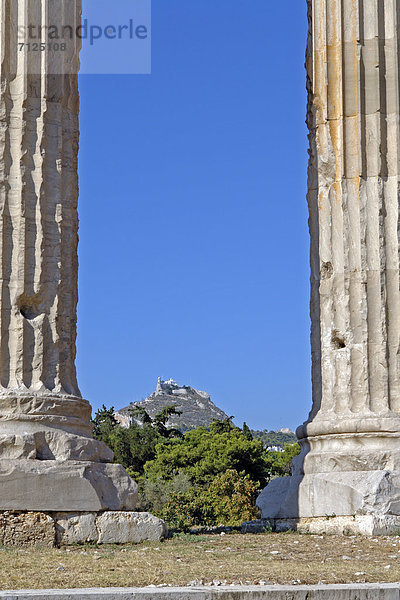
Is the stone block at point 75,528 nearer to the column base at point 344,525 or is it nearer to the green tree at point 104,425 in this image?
the column base at point 344,525

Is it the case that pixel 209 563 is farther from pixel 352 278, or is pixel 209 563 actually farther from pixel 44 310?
pixel 352 278

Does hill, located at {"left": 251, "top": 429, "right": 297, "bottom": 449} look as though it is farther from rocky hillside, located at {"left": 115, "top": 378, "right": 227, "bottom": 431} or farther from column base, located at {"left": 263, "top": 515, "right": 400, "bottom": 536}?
column base, located at {"left": 263, "top": 515, "right": 400, "bottom": 536}

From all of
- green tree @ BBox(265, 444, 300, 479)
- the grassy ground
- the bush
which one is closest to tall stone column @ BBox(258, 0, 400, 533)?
the grassy ground

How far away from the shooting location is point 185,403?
4154 inches

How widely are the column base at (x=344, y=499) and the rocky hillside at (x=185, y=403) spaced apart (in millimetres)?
81687

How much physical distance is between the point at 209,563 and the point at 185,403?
314ft

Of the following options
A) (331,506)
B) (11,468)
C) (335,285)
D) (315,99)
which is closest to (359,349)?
(335,285)

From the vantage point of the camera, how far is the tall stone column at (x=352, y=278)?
14758 mm

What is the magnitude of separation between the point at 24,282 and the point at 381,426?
17.6ft

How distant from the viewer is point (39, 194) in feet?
43.8

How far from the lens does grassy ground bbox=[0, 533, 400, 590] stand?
28.6 feet

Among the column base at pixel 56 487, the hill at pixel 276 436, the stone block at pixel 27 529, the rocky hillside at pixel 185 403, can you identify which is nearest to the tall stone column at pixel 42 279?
the column base at pixel 56 487

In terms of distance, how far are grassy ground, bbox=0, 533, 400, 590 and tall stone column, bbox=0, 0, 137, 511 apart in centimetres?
96

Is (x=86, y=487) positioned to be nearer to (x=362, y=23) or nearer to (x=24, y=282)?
(x=24, y=282)
